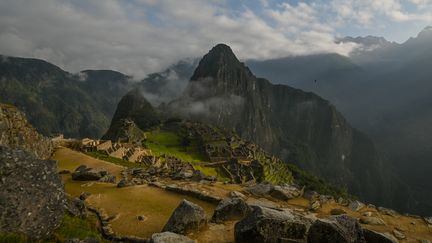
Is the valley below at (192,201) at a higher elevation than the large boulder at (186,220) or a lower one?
lower

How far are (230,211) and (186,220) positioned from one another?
10.3 ft

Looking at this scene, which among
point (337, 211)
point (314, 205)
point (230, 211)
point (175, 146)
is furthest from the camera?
point (175, 146)

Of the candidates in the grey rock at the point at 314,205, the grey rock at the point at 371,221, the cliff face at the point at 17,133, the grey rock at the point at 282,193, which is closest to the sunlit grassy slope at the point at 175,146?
the cliff face at the point at 17,133

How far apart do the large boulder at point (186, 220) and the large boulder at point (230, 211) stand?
1.44m

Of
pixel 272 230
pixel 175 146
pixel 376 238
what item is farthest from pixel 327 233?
pixel 175 146

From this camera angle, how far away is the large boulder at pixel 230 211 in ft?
58.0

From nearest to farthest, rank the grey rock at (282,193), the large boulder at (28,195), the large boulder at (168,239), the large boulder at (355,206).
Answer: the large boulder at (28,195) < the large boulder at (168,239) < the large boulder at (355,206) < the grey rock at (282,193)

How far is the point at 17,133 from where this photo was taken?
34344 millimetres

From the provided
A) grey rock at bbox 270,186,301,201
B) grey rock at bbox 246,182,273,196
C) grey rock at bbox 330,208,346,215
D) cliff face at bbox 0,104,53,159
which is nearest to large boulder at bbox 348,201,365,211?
grey rock at bbox 330,208,346,215

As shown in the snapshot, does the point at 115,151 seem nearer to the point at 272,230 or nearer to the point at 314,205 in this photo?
the point at 314,205

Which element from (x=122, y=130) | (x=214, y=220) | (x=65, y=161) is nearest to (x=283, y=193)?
(x=214, y=220)

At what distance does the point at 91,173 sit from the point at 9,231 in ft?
53.8

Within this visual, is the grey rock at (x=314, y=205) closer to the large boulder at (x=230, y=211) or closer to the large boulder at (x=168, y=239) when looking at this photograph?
the large boulder at (x=230, y=211)

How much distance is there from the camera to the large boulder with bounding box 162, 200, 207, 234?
15375 mm
